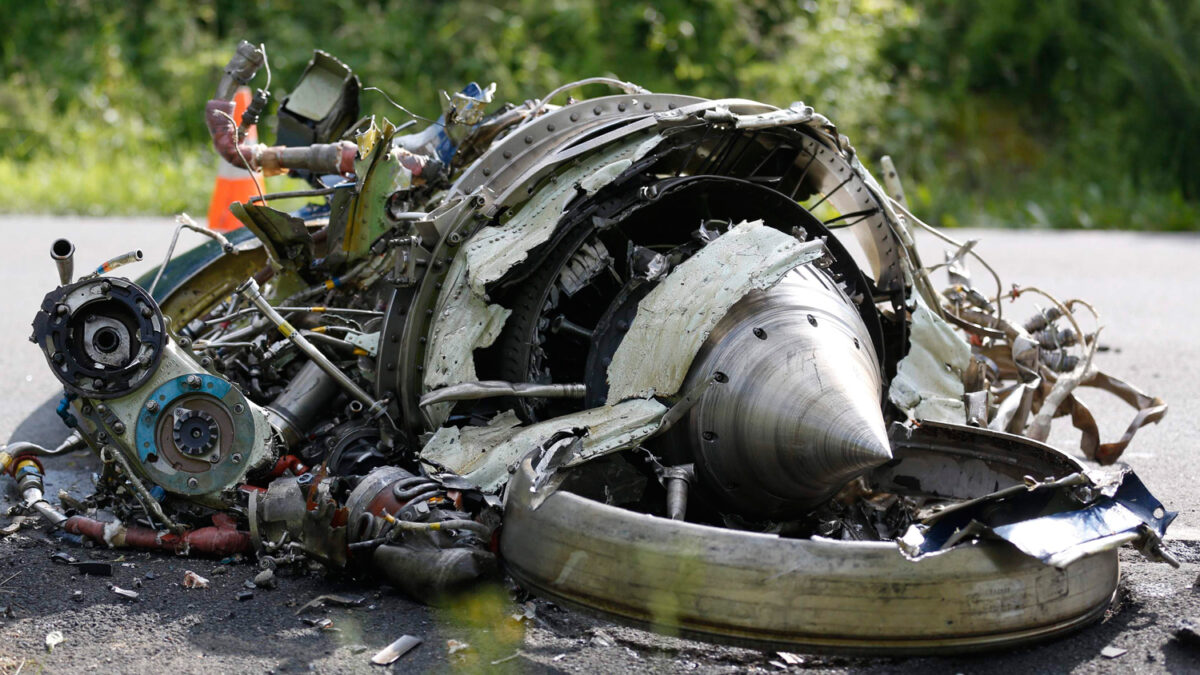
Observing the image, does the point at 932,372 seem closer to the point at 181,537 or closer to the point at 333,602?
the point at 333,602

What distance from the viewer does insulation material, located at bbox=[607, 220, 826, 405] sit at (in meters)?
3.79

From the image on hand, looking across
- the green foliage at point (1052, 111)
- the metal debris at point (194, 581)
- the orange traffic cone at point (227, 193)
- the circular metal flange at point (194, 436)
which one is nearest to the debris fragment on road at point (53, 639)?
the metal debris at point (194, 581)

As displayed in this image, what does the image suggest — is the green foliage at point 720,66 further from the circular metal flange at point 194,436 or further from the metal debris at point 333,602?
the metal debris at point 333,602

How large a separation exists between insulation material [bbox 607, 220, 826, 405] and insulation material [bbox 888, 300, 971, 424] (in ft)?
2.71

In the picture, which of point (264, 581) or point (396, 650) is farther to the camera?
point (264, 581)

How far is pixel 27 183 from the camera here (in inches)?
505

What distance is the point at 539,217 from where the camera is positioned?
4230mm

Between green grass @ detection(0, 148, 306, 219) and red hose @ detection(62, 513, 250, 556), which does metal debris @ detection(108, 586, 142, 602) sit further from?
green grass @ detection(0, 148, 306, 219)

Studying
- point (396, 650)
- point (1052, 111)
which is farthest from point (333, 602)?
point (1052, 111)

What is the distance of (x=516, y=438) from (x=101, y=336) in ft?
4.28

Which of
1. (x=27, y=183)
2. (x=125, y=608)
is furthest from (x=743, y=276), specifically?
(x=27, y=183)

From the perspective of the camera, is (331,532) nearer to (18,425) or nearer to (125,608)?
(125,608)

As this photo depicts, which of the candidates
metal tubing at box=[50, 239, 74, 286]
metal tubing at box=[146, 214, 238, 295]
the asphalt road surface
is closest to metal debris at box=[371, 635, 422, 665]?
the asphalt road surface

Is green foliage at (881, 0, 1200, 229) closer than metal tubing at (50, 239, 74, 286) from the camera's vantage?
No
